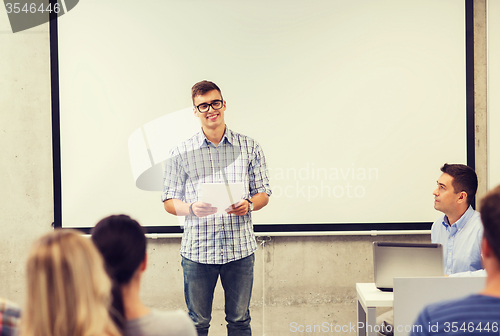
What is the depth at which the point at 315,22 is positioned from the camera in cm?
287

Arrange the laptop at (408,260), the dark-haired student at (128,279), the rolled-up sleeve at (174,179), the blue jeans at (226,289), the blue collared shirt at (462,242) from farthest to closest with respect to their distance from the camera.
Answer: the rolled-up sleeve at (174,179), the blue jeans at (226,289), the blue collared shirt at (462,242), the laptop at (408,260), the dark-haired student at (128,279)

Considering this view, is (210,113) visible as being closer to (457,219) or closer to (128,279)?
(128,279)

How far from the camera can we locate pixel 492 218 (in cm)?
79

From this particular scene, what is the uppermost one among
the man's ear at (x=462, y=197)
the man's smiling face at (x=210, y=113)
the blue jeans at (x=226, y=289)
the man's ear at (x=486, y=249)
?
the man's smiling face at (x=210, y=113)

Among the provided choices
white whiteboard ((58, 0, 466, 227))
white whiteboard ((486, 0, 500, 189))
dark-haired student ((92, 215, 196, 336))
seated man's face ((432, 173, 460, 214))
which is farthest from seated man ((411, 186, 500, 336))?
white whiteboard ((486, 0, 500, 189))

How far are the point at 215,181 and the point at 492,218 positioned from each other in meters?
1.62

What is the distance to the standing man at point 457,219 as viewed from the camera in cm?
194

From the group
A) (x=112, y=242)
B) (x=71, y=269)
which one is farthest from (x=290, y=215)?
(x=71, y=269)

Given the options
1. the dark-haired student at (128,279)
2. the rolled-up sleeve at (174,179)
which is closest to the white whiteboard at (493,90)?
the rolled-up sleeve at (174,179)

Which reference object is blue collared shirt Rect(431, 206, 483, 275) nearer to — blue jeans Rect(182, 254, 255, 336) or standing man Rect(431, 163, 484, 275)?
standing man Rect(431, 163, 484, 275)

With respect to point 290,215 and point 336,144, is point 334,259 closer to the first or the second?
point 290,215

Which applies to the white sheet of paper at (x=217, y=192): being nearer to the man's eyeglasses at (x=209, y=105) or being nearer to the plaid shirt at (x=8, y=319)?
the man's eyeglasses at (x=209, y=105)

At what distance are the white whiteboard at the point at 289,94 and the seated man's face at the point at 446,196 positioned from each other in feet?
2.64

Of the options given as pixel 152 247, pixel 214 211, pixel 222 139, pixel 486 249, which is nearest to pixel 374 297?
pixel 214 211
